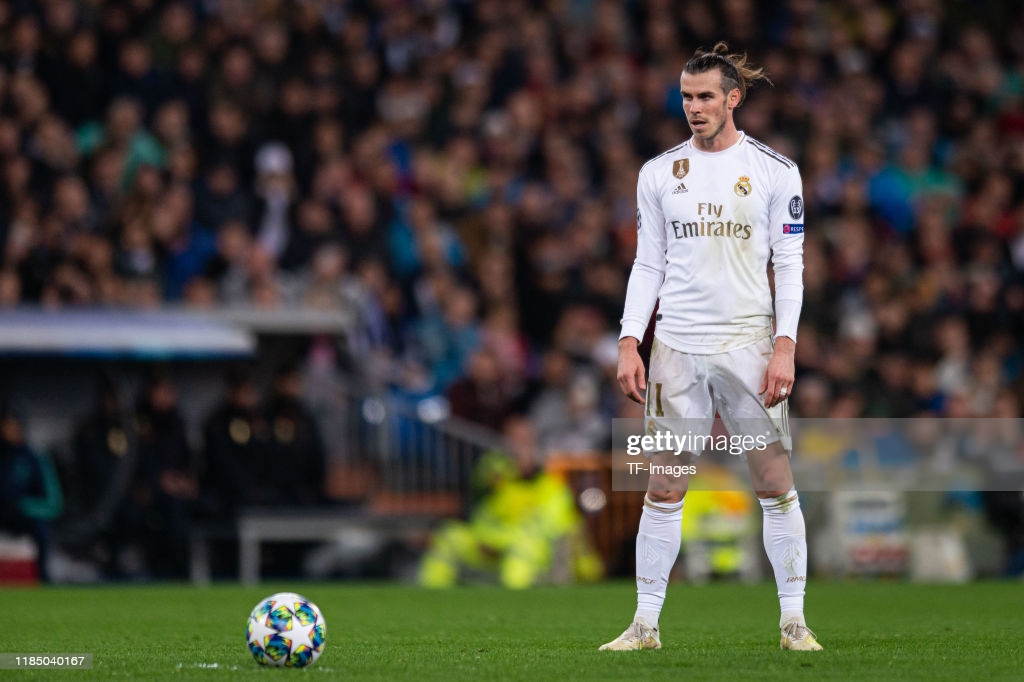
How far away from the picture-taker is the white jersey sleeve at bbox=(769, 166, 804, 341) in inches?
273

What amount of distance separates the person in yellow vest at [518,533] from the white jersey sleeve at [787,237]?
25.8 ft

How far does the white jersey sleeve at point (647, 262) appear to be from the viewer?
7.12 metres

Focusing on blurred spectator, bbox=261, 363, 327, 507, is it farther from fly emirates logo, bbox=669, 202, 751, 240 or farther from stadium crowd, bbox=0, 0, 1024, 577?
fly emirates logo, bbox=669, 202, 751, 240

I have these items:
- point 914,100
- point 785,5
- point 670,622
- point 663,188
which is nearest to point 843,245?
point 914,100

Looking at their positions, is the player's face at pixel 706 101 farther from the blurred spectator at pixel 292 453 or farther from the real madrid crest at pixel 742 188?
the blurred spectator at pixel 292 453

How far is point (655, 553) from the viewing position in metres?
7.02

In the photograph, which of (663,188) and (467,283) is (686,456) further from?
(467,283)

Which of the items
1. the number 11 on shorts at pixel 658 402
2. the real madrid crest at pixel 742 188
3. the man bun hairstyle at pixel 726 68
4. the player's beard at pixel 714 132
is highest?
the man bun hairstyle at pixel 726 68

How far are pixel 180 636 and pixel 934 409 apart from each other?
9823 mm

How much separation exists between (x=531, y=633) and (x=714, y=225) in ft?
8.37

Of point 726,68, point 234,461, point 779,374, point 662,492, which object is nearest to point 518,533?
point 234,461

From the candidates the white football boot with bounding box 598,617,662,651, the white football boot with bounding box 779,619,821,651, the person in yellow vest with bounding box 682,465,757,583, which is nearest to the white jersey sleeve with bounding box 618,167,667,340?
the white football boot with bounding box 598,617,662,651

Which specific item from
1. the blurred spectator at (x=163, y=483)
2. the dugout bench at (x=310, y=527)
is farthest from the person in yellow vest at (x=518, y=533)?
the blurred spectator at (x=163, y=483)

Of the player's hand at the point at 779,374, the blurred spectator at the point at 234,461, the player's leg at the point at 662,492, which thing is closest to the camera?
the player's hand at the point at 779,374
